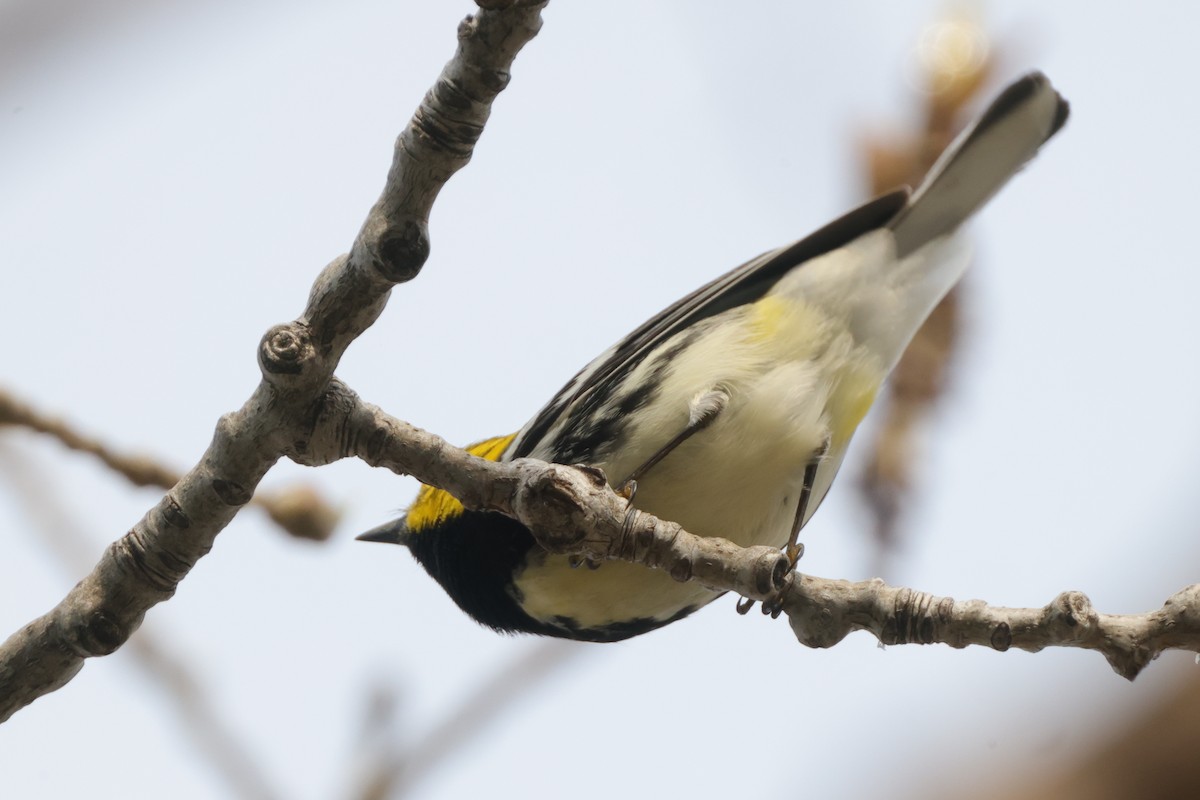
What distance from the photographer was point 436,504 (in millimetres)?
3328

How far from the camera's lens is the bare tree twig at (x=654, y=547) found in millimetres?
2143

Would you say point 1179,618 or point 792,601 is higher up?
point 792,601

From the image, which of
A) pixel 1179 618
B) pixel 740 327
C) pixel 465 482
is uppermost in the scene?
pixel 740 327

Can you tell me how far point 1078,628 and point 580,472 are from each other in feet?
3.09

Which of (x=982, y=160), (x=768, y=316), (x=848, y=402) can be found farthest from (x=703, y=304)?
(x=982, y=160)

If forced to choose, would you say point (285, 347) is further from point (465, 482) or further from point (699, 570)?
point (699, 570)

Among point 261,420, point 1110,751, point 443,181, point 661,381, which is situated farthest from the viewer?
point 661,381

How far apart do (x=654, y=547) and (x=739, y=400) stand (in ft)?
2.78

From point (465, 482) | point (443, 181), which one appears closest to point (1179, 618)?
point (465, 482)

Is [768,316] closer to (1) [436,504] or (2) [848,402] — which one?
(2) [848,402]

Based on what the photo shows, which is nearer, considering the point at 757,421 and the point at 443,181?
the point at 443,181

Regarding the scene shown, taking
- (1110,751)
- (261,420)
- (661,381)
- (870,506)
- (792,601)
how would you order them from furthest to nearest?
(661,381) < (870,506) < (792,601) < (261,420) < (1110,751)

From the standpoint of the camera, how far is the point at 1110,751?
44.3 inches

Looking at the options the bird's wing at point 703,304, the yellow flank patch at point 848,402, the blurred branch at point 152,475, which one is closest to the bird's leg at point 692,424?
the bird's wing at point 703,304
